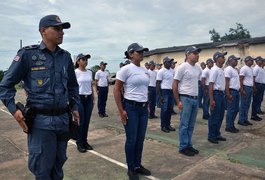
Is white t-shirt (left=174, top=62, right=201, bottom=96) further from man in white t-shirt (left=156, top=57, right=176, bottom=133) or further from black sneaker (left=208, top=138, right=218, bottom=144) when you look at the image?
man in white t-shirt (left=156, top=57, right=176, bottom=133)

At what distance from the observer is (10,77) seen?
2.91 meters

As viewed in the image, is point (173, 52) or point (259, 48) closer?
point (259, 48)

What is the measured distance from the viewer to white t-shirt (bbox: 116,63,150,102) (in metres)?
4.47

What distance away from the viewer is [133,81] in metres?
4.46

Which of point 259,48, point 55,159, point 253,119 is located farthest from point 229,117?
point 259,48

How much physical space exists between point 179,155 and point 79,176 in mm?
1953

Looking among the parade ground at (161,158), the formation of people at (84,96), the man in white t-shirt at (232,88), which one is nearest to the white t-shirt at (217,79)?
the formation of people at (84,96)

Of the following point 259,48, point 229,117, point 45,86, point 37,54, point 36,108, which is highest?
point 259,48

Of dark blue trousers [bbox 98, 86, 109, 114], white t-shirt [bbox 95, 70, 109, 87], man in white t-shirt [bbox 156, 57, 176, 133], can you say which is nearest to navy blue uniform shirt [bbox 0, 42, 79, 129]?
man in white t-shirt [bbox 156, 57, 176, 133]

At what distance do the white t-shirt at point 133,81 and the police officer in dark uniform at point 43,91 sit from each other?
4.89ft

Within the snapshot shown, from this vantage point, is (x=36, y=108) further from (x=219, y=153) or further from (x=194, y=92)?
(x=219, y=153)

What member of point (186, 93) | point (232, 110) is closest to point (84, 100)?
point (186, 93)

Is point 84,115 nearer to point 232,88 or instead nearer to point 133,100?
point 133,100

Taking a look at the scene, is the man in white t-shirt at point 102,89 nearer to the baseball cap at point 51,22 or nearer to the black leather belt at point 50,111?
the black leather belt at point 50,111
